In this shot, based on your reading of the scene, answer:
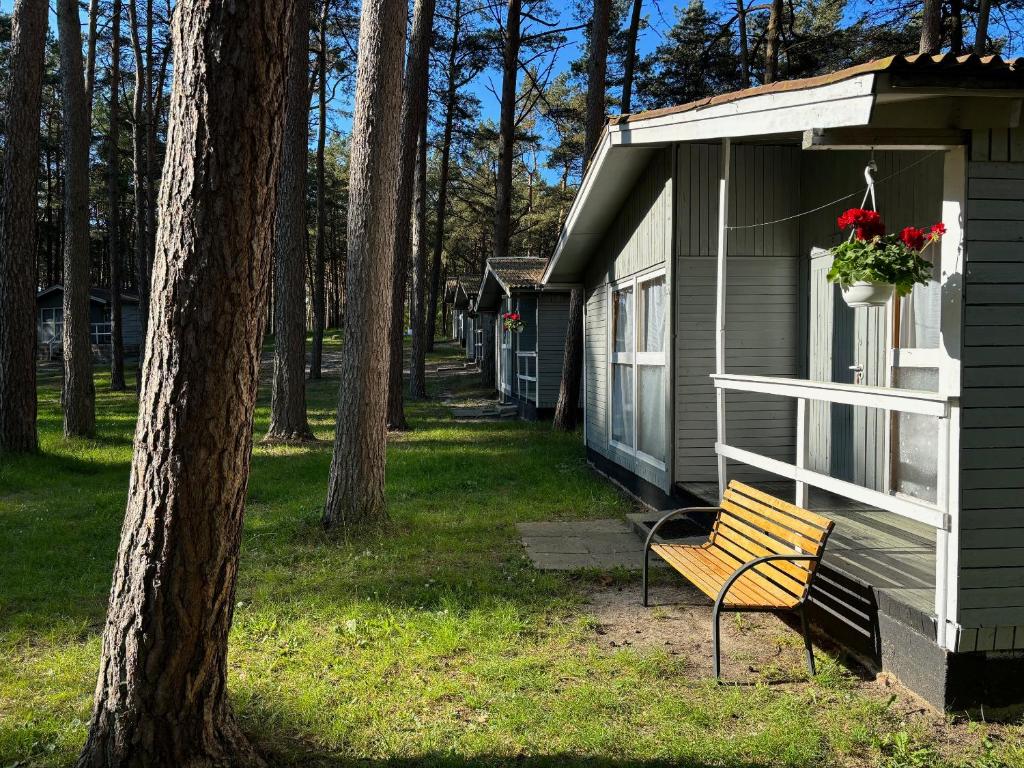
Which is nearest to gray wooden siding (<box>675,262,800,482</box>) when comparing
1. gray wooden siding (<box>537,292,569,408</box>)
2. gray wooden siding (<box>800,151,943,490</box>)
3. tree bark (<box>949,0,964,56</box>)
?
gray wooden siding (<box>800,151,943,490</box>)

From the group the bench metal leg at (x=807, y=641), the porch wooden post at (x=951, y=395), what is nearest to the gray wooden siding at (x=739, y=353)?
the bench metal leg at (x=807, y=641)

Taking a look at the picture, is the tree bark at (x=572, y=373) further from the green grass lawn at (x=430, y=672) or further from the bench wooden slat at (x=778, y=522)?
the bench wooden slat at (x=778, y=522)

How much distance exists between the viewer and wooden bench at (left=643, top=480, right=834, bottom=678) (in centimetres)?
407

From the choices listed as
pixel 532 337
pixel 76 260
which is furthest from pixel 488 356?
pixel 76 260

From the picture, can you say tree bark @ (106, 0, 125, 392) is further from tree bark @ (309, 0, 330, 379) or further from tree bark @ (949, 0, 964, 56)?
tree bark @ (949, 0, 964, 56)

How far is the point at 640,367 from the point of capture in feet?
28.5

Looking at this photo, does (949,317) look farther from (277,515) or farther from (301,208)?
(301,208)

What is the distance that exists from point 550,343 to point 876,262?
13311 mm

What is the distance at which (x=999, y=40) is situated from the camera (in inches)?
531

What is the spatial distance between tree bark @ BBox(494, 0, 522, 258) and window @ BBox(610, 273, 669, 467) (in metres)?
10.3

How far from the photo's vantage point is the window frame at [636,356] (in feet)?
25.0

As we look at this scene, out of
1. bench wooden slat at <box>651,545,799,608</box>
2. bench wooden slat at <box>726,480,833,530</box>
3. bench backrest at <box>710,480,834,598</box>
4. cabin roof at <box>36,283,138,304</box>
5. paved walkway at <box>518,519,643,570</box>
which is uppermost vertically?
cabin roof at <box>36,283,138,304</box>

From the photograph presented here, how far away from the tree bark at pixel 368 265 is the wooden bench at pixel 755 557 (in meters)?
2.88

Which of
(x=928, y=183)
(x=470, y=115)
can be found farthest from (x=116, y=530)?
(x=470, y=115)
